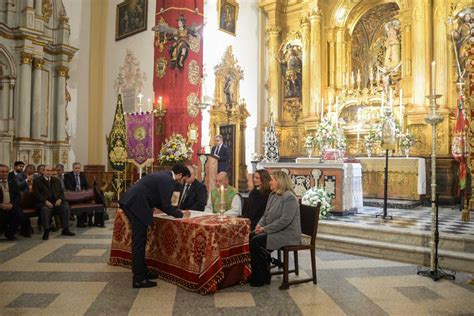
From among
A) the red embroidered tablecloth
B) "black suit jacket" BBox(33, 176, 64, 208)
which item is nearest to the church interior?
the red embroidered tablecloth

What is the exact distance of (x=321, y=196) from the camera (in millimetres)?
7312

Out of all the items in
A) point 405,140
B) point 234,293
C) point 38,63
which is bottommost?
point 234,293

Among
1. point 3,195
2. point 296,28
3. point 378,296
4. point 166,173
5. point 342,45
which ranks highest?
point 296,28

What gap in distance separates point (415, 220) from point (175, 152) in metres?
5.72

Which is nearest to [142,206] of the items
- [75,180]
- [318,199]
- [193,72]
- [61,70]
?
[318,199]

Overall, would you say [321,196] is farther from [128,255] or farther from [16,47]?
[16,47]

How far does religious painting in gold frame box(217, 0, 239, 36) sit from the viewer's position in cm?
1305

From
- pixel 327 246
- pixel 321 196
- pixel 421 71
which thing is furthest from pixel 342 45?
pixel 327 246

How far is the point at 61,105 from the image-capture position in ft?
41.4

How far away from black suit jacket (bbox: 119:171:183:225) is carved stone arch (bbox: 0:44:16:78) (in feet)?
29.8

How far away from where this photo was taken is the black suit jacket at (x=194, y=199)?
6094 millimetres

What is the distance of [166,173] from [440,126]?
8.96 m

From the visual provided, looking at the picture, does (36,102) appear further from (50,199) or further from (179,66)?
(50,199)

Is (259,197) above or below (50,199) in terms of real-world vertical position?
above
